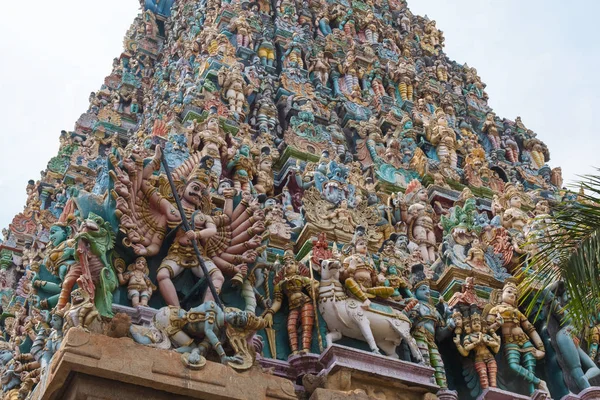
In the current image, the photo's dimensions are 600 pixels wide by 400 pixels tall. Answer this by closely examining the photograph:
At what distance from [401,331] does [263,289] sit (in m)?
1.83

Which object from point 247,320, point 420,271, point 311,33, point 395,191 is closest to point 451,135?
point 395,191

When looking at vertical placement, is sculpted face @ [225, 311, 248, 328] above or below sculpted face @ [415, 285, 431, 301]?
below

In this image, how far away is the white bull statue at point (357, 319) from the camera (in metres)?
9.67

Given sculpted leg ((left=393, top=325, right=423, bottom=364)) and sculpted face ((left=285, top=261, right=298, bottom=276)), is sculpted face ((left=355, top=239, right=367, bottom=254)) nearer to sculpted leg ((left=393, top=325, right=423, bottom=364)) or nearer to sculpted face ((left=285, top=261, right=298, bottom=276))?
sculpted face ((left=285, top=261, right=298, bottom=276))

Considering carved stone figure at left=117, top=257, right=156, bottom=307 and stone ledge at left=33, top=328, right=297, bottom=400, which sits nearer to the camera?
stone ledge at left=33, top=328, right=297, bottom=400

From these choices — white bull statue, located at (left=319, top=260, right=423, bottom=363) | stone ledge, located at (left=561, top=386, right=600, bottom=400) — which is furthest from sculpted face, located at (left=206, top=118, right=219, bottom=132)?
stone ledge, located at (left=561, top=386, right=600, bottom=400)

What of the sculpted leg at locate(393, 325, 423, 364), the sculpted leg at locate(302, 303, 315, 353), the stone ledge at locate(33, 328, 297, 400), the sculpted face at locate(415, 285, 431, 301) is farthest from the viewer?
the sculpted face at locate(415, 285, 431, 301)

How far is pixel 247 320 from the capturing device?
8.26 meters

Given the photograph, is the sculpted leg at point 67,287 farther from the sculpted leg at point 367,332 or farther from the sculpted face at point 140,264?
the sculpted leg at point 367,332

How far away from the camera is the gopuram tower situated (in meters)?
8.12

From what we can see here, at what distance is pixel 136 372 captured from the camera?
23.8 ft

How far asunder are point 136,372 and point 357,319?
10.7ft

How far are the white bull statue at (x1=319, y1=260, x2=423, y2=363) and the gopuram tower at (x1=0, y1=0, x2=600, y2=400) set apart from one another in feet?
0.09

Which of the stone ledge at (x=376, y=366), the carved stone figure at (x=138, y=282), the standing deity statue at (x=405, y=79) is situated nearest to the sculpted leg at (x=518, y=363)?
the stone ledge at (x=376, y=366)
